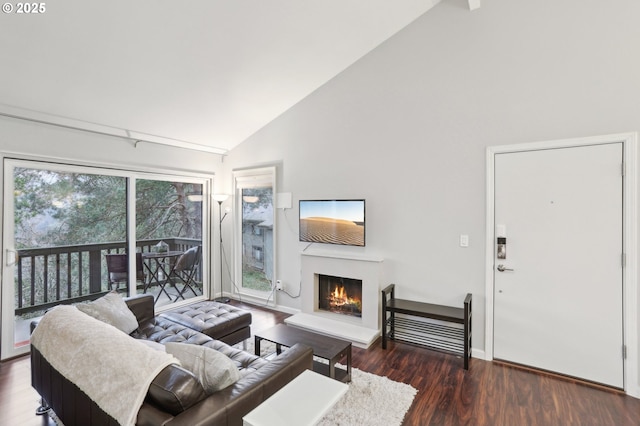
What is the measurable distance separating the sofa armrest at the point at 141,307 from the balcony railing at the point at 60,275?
111 centimetres

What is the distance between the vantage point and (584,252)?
2668 mm

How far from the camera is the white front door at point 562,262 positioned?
8.44 feet

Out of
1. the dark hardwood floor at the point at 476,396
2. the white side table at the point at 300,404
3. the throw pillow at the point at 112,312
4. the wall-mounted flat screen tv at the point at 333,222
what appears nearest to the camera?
the white side table at the point at 300,404

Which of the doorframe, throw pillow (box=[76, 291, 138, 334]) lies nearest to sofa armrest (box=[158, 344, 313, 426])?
throw pillow (box=[76, 291, 138, 334])

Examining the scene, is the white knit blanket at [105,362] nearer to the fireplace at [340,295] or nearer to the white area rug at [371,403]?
the white area rug at [371,403]

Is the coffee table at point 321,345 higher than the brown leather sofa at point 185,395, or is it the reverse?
the brown leather sofa at point 185,395

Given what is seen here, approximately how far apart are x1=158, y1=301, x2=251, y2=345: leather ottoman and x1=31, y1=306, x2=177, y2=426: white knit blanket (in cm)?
111

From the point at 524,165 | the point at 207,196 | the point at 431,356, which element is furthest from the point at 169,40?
the point at 431,356

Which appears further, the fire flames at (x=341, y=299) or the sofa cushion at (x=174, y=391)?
the fire flames at (x=341, y=299)

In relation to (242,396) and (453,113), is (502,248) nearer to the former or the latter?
(453,113)

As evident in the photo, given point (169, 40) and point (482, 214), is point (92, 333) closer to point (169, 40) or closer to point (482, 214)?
point (169, 40)

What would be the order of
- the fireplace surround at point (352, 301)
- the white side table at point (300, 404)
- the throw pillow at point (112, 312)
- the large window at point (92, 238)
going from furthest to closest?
the fireplace surround at point (352, 301) → the large window at point (92, 238) → the throw pillow at point (112, 312) → the white side table at point (300, 404)
